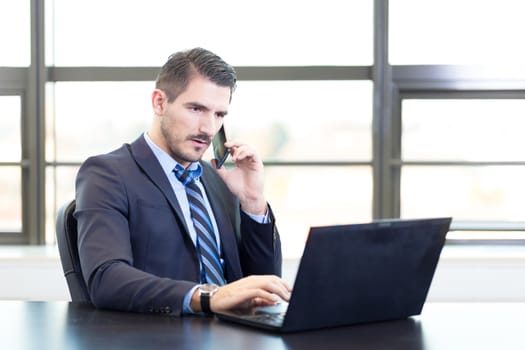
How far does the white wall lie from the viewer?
3.50 metres

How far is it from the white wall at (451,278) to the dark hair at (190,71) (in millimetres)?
1434

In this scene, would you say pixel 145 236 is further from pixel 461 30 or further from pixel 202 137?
pixel 461 30

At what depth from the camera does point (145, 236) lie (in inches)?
84.0

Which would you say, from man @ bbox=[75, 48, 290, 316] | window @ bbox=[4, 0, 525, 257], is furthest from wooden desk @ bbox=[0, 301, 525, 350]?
window @ bbox=[4, 0, 525, 257]

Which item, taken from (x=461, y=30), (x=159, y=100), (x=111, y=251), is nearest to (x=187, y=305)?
(x=111, y=251)

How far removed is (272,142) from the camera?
3.87m

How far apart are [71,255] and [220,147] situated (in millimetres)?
546

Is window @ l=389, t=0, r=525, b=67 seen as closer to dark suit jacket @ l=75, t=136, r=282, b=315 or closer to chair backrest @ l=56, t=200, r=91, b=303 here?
dark suit jacket @ l=75, t=136, r=282, b=315

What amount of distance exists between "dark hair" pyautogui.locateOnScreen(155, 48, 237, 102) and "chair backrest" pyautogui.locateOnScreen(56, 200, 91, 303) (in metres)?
0.44

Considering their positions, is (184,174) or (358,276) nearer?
(358,276)

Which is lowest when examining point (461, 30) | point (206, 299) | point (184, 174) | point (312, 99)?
point (206, 299)

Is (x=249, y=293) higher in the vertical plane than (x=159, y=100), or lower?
lower

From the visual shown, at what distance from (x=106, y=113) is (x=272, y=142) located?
0.81 meters

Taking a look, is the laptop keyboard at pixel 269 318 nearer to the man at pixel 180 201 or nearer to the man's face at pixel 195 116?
the man at pixel 180 201
